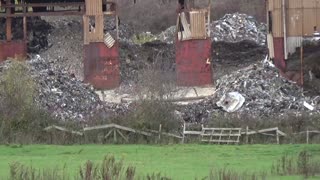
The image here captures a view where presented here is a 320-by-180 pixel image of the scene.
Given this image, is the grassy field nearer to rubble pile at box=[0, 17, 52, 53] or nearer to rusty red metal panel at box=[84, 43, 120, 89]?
rusty red metal panel at box=[84, 43, 120, 89]

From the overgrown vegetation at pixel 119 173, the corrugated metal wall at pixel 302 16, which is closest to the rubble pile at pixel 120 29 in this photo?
the corrugated metal wall at pixel 302 16

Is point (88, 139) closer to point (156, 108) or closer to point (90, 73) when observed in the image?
point (156, 108)

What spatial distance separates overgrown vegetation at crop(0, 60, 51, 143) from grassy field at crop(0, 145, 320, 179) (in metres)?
1.50

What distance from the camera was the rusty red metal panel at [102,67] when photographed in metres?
60.6

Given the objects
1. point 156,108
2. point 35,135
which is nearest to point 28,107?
point 35,135

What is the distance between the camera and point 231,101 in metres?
48.9

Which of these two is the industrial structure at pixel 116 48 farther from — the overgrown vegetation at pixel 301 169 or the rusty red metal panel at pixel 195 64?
the overgrown vegetation at pixel 301 169

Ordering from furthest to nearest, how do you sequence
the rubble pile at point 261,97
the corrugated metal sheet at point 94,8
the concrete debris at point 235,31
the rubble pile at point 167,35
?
the rubble pile at point 167,35, the concrete debris at point 235,31, the corrugated metal sheet at point 94,8, the rubble pile at point 261,97

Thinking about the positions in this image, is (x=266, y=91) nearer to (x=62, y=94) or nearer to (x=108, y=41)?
(x=62, y=94)

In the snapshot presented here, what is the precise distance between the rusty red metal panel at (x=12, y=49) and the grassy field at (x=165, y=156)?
81.8 ft

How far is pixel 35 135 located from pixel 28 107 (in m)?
1.47

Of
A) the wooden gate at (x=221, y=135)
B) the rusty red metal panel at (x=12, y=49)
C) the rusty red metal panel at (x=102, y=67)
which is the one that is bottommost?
the wooden gate at (x=221, y=135)

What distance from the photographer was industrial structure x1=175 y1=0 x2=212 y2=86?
2359 inches

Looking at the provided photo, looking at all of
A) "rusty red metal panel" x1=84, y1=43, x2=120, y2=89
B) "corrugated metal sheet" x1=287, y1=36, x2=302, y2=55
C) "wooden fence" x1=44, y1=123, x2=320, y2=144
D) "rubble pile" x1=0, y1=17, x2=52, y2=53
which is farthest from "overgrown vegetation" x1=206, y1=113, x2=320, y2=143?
"rubble pile" x1=0, y1=17, x2=52, y2=53
